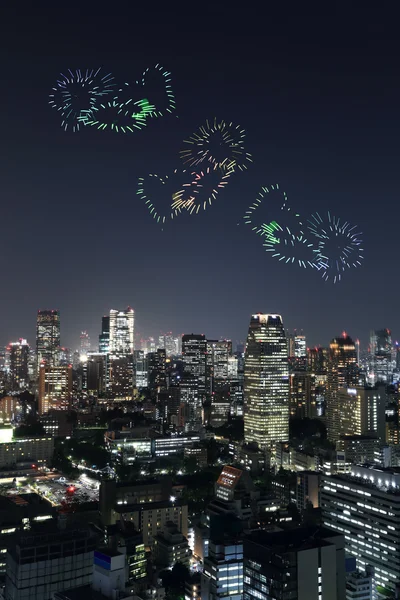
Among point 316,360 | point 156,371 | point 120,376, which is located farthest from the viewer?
point 156,371

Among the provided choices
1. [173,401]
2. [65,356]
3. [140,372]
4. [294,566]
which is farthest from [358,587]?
[65,356]

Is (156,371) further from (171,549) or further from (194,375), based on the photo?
(171,549)

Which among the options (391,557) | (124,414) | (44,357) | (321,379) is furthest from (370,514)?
(44,357)

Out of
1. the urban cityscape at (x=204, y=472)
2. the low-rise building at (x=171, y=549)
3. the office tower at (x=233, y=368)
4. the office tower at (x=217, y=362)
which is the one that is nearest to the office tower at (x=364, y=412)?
the urban cityscape at (x=204, y=472)

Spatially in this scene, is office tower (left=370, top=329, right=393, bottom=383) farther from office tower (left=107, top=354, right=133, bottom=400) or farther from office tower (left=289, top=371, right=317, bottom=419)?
office tower (left=107, top=354, right=133, bottom=400)

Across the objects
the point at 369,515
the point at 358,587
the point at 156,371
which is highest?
the point at 156,371

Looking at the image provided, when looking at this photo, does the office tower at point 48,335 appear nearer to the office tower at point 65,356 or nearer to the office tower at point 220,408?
the office tower at point 65,356
